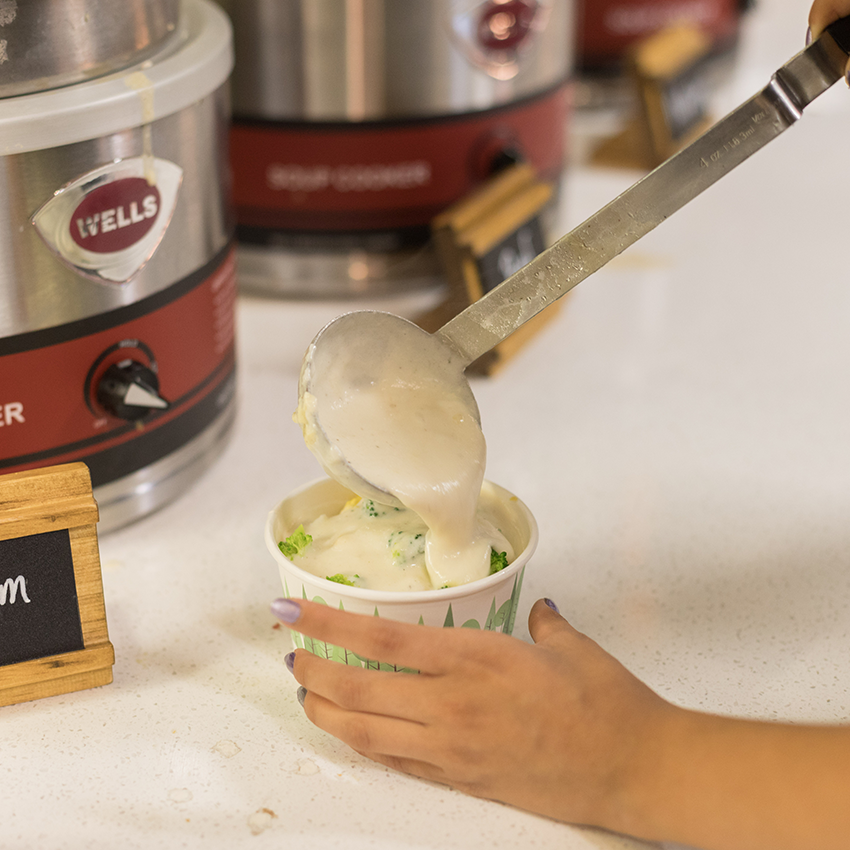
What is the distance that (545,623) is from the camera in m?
0.67

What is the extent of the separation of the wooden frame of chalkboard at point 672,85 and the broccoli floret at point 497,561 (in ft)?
3.36

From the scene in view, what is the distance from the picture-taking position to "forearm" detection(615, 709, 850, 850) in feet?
1.84

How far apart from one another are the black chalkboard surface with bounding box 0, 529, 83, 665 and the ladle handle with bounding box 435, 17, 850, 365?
1.01 feet

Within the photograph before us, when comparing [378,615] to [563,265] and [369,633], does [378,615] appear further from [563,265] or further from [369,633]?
[563,265]

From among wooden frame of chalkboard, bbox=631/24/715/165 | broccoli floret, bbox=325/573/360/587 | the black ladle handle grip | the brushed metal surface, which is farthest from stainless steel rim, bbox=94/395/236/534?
Result: wooden frame of chalkboard, bbox=631/24/715/165

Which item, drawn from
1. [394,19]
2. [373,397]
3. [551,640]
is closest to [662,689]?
[551,640]

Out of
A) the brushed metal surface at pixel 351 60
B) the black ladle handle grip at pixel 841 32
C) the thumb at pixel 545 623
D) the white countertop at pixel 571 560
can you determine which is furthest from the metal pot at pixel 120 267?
the black ladle handle grip at pixel 841 32

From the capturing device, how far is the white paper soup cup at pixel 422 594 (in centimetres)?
64

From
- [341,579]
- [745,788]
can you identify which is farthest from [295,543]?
[745,788]

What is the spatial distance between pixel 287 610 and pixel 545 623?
16 centimetres

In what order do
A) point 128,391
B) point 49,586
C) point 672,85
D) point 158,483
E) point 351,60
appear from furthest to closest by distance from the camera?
point 672,85
point 351,60
point 158,483
point 128,391
point 49,586

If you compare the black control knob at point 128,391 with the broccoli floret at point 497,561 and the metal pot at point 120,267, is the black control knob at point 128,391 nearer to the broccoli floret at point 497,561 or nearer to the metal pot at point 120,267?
the metal pot at point 120,267

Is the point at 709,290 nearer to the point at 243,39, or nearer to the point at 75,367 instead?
the point at 243,39

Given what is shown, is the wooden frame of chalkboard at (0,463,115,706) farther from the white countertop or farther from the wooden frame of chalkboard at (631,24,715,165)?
the wooden frame of chalkboard at (631,24,715,165)
